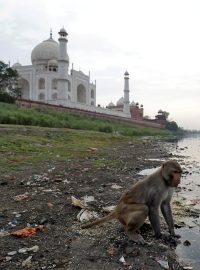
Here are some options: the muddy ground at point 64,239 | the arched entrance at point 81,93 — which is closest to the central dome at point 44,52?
the arched entrance at point 81,93

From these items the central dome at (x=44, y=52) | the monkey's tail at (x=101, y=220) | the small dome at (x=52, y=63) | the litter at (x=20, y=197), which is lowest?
the litter at (x=20, y=197)

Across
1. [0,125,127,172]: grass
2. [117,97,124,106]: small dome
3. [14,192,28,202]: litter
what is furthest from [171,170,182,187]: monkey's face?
[117,97,124,106]: small dome

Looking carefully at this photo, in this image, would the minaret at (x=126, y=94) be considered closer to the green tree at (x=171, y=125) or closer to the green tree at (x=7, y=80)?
the green tree at (x=171, y=125)

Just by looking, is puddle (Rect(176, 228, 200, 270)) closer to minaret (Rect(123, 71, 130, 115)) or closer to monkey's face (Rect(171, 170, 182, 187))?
monkey's face (Rect(171, 170, 182, 187))

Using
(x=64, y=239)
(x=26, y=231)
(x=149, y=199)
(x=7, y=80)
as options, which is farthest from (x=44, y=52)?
(x=149, y=199)

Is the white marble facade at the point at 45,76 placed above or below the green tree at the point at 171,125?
above

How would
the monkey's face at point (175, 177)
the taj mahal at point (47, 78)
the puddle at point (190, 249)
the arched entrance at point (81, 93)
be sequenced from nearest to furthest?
the puddle at point (190, 249), the monkey's face at point (175, 177), the taj mahal at point (47, 78), the arched entrance at point (81, 93)

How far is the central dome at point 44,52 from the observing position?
7269cm

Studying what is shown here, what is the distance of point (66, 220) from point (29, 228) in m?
0.73

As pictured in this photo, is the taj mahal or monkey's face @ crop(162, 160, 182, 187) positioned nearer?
monkey's face @ crop(162, 160, 182, 187)

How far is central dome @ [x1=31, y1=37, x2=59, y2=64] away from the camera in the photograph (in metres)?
72.7

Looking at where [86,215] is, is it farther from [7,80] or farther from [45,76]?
[45,76]

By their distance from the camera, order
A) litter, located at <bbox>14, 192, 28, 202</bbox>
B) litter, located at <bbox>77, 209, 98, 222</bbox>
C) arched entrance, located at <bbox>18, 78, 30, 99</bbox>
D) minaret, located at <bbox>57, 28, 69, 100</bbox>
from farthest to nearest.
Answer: arched entrance, located at <bbox>18, 78, 30, 99</bbox> < minaret, located at <bbox>57, 28, 69, 100</bbox> < litter, located at <bbox>14, 192, 28, 202</bbox> < litter, located at <bbox>77, 209, 98, 222</bbox>

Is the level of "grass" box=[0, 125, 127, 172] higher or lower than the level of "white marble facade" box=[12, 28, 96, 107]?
lower
